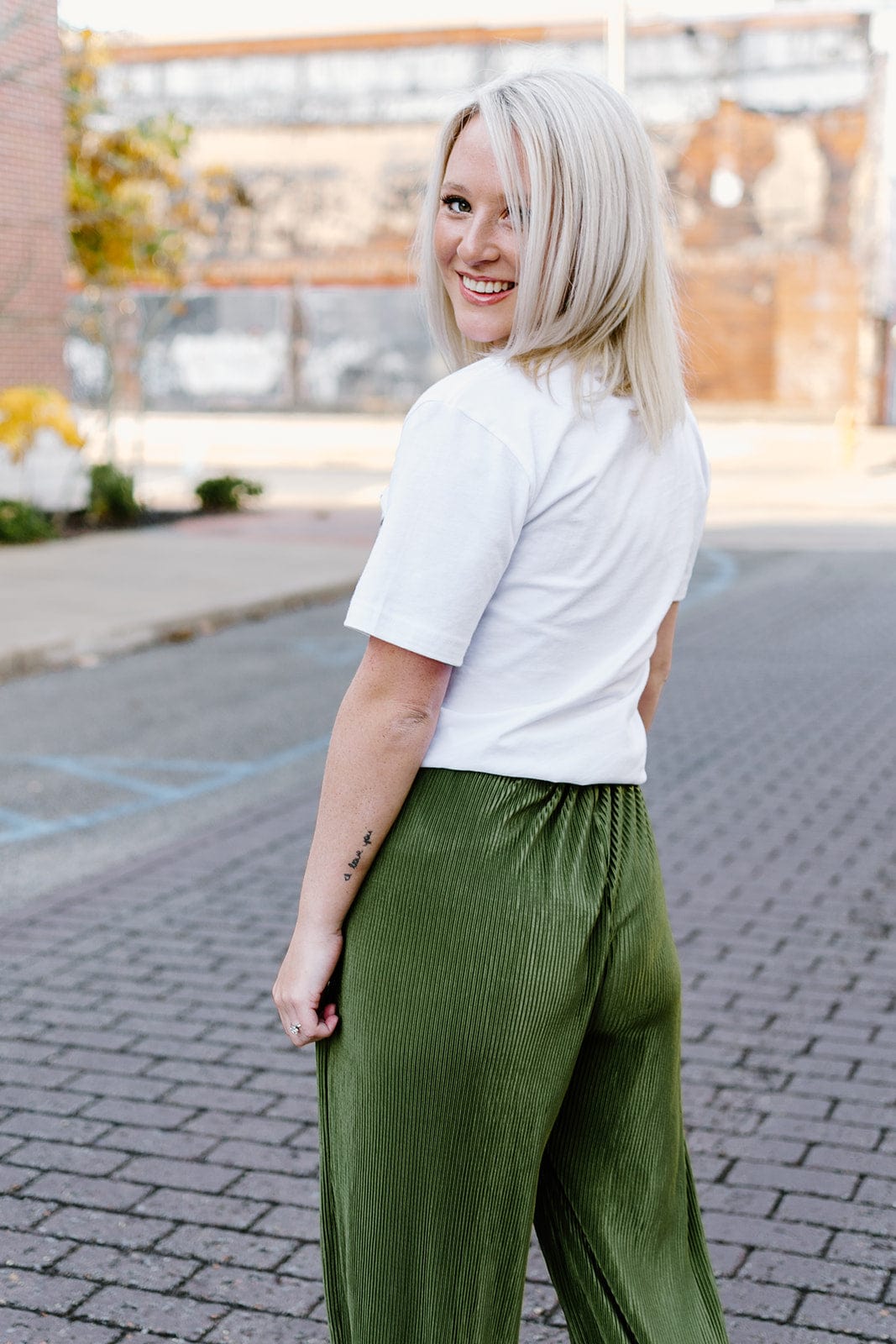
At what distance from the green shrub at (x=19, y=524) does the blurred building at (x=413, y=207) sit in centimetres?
2515

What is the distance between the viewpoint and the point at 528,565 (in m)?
1.78

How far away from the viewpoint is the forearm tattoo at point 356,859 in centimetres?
181

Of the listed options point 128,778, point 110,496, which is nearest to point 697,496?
point 128,778

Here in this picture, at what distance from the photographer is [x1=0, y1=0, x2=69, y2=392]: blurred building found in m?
16.6

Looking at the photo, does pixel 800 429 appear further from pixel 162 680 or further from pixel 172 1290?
pixel 172 1290

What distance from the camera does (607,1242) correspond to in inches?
77.3

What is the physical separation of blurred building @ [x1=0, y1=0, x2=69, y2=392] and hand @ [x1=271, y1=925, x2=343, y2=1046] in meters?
15.3

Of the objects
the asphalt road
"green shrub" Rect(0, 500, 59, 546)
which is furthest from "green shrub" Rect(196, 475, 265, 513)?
the asphalt road

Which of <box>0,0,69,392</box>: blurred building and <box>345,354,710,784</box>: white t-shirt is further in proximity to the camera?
<box>0,0,69,392</box>: blurred building

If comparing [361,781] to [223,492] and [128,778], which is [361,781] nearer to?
[128,778]

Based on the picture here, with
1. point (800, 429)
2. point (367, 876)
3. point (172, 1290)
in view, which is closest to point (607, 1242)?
point (367, 876)

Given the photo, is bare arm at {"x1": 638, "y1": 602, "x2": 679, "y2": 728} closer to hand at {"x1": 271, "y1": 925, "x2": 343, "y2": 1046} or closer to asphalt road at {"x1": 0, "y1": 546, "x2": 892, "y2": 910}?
hand at {"x1": 271, "y1": 925, "x2": 343, "y2": 1046}

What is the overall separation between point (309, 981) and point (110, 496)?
1647cm

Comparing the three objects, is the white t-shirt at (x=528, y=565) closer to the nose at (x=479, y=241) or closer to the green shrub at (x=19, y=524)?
the nose at (x=479, y=241)
